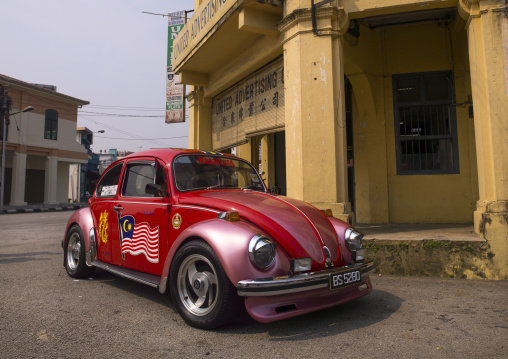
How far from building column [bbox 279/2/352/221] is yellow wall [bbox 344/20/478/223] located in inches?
62.9

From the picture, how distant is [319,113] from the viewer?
5.89m

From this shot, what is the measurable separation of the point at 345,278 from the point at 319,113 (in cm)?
348

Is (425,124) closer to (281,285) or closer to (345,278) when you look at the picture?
(345,278)

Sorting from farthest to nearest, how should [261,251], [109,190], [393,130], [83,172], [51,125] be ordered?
[83,172] < [51,125] < [393,130] < [109,190] < [261,251]

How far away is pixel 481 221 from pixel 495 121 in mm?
1418

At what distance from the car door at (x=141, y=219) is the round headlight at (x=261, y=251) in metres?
1.16

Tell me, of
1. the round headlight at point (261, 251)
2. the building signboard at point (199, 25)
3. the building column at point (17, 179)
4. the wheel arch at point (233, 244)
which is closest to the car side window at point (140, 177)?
the wheel arch at point (233, 244)

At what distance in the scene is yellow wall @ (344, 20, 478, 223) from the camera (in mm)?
7555

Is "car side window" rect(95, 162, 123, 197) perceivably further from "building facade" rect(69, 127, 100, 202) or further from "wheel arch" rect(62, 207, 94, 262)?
"building facade" rect(69, 127, 100, 202)

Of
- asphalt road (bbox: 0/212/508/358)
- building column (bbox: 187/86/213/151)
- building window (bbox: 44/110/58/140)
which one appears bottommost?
asphalt road (bbox: 0/212/508/358)

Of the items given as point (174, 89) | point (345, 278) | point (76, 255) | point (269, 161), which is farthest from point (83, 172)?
point (345, 278)

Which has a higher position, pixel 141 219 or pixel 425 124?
pixel 425 124

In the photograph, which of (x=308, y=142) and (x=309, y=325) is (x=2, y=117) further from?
(x=309, y=325)

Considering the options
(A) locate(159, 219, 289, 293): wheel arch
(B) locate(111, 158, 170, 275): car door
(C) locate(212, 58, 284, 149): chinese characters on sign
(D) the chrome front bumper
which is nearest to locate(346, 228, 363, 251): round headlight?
(D) the chrome front bumper
